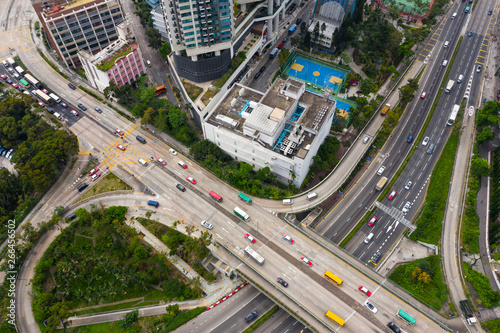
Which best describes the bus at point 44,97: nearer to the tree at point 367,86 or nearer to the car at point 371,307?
the tree at point 367,86

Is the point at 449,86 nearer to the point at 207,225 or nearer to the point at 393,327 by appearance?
the point at 393,327

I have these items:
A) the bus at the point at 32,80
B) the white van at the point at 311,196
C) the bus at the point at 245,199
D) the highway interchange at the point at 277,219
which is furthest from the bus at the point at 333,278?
the bus at the point at 32,80

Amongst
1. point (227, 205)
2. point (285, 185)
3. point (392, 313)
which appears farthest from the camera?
point (285, 185)

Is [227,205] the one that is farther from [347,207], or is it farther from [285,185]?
[347,207]

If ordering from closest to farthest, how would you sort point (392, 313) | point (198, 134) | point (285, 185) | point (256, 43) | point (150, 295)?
1. point (392, 313)
2. point (150, 295)
3. point (285, 185)
4. point (198, 134)
5. point (256, 43)

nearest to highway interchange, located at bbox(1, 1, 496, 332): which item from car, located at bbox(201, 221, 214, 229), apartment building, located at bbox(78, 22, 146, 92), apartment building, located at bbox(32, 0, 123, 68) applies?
car, located at bbox(201, 221, 214, 229)

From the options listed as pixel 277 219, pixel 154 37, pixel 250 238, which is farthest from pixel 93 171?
pixel 154 37

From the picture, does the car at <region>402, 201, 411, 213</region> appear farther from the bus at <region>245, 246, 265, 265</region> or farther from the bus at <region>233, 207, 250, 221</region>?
the bus at <region>233, 207, 250, 221</region>

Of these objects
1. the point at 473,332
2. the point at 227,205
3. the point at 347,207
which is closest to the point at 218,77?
the point at 227,205

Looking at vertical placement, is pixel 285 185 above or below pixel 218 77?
below
